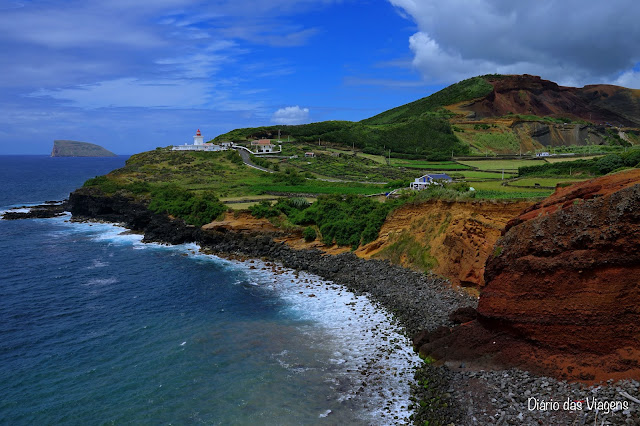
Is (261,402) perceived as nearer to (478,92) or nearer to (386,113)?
(478,92)

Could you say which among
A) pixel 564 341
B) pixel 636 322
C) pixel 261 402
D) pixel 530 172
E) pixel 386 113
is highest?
pixel 386 113

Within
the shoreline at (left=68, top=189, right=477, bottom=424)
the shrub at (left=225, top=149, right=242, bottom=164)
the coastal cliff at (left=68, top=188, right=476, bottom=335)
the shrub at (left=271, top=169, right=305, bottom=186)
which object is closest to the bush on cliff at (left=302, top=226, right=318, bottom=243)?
the shoreline at (left=68, top=189, right=477, bottom=424)

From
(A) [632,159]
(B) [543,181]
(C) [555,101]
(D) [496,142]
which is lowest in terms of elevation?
(B) [543,181]

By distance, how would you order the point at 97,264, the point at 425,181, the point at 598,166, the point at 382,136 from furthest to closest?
the point at 382,136, the point at 425,181, the point at 598,166, the point at 97,264

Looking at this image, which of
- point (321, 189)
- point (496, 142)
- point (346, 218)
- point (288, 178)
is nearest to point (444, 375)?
point (346, 218)

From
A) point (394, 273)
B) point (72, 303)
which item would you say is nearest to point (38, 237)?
point (72, 303)

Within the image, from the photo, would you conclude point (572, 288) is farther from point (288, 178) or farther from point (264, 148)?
point (264, 148)

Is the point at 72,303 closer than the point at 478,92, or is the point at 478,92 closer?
the point at 72,303

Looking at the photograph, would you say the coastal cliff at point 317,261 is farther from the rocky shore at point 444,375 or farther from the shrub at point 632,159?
the shrub at point 632,159
